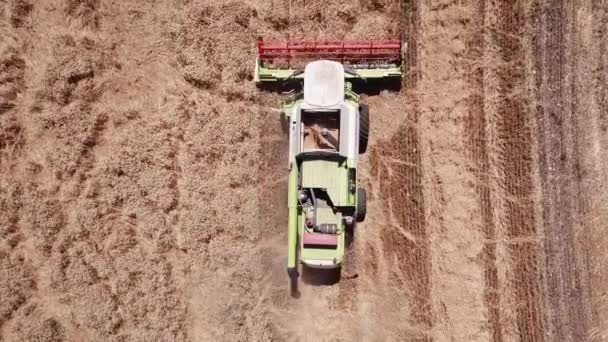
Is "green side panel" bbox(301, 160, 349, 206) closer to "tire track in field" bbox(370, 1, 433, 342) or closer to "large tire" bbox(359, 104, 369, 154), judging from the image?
"large tire" bbox(359, 104, 369, 154)

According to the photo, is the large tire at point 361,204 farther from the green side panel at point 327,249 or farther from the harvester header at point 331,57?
the harvester header at point 331,57

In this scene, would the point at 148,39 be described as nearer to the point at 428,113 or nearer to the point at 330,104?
the point at 330,104

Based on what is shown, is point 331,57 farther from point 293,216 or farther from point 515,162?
point 515,162

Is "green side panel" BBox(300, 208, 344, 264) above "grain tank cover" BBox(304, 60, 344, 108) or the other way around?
the other way around

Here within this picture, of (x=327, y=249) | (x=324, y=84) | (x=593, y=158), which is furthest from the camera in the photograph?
(x=593, y=158)

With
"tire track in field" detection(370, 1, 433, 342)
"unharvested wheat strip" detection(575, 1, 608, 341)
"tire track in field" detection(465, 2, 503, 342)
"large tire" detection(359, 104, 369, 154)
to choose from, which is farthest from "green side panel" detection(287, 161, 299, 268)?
"unharvested wheat strip" detection(575, 1, 608, 341)

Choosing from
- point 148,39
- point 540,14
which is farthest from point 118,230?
point 540,14

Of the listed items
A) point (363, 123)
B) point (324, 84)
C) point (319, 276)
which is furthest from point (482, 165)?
point (319, 276)

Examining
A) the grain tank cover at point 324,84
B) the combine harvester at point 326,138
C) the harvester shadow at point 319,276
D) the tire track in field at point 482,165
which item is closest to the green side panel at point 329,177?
the combine harvester at point 326,138
